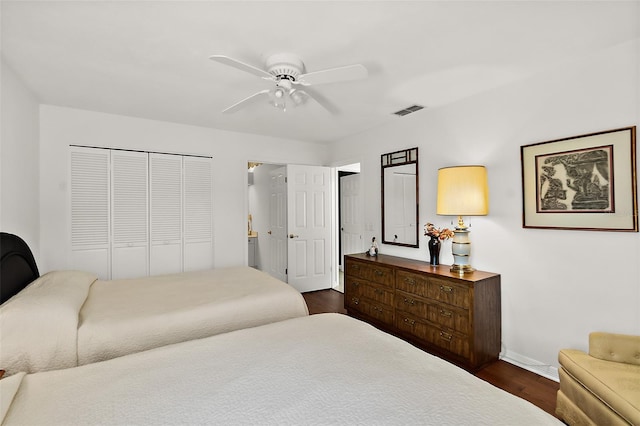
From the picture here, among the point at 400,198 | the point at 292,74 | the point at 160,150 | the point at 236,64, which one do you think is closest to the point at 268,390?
the point at 236,64

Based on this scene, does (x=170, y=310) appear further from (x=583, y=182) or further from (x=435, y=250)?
(x=583, y=182)

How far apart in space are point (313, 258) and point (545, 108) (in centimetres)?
359

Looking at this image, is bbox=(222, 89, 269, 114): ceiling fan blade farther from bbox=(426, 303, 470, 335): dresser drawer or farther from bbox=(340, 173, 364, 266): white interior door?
bbox=(340, 173, 364, 266): white interior door

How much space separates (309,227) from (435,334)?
2.67m

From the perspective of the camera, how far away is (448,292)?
2639 millimetres

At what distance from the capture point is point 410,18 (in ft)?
5.81

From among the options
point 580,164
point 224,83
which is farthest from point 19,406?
point 580,164

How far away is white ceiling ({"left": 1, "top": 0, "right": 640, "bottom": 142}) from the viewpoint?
5.58 feet

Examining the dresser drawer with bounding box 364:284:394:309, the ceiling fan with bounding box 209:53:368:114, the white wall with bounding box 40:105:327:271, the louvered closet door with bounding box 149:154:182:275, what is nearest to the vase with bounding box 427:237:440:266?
the dresser drawer with bounding box 364:284:394:309

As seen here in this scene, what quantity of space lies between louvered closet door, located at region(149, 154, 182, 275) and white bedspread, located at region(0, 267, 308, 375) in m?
1.01

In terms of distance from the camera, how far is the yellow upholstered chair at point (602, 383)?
Result: 1.46 m

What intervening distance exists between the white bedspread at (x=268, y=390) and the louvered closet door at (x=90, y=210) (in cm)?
264

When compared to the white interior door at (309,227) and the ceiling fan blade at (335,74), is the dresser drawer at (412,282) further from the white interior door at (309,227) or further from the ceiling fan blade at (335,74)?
the white interior door at (309,227)

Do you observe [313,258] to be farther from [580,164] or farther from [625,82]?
[625,82]
